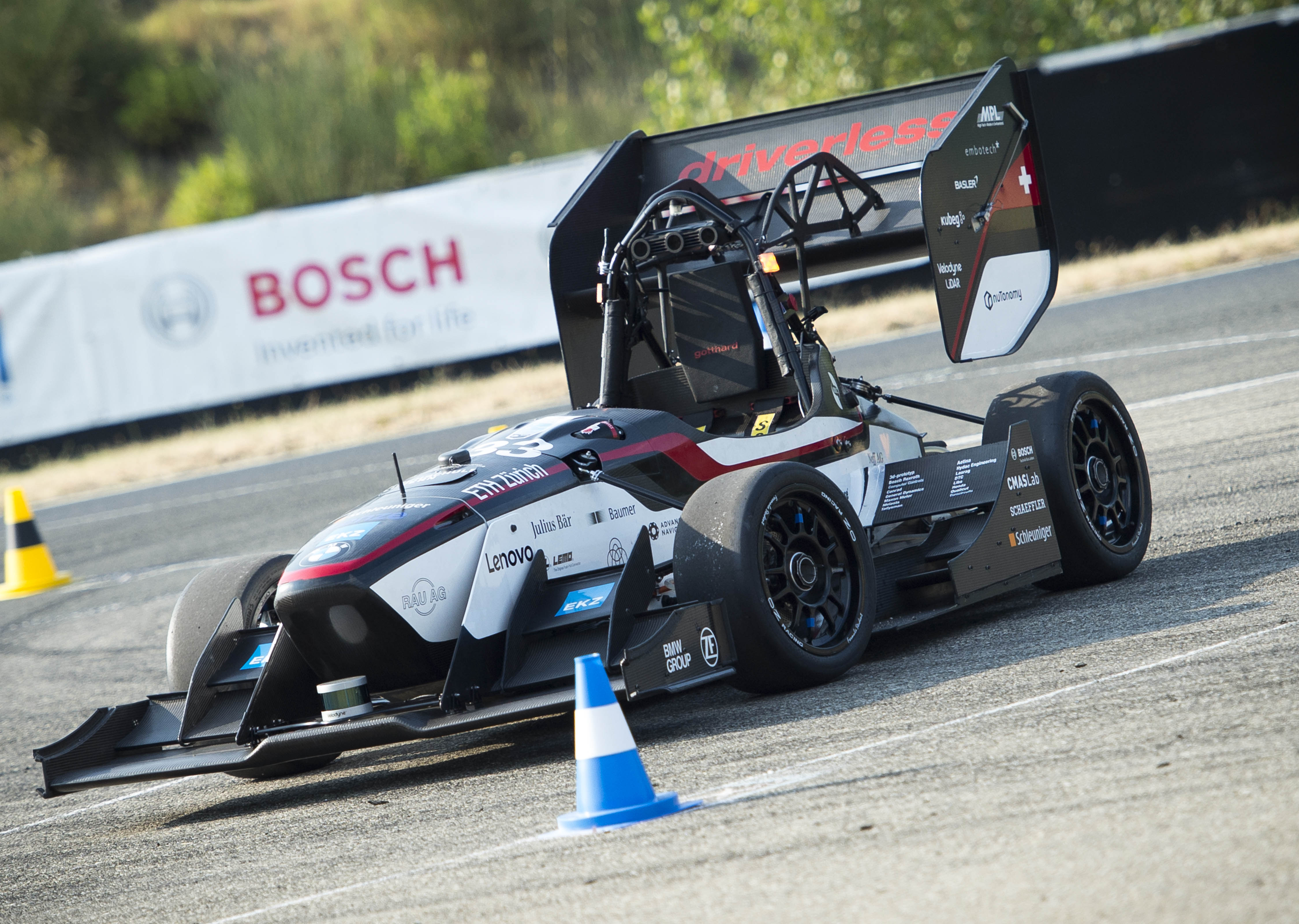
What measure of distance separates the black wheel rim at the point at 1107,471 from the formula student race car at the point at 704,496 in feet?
0.04

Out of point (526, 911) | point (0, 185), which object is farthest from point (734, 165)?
point (0, 185)

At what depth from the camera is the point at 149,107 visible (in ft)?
116

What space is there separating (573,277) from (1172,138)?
1368 centimetres

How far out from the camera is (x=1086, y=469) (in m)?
6.33

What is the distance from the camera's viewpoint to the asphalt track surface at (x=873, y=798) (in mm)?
3193

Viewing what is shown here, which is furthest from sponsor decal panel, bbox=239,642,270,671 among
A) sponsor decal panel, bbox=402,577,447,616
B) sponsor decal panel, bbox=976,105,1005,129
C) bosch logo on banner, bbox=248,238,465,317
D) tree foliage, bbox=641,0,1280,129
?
tree foliage, bbox=641,0,1280,129

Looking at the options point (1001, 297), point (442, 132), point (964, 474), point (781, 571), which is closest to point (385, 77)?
point (442, 132)

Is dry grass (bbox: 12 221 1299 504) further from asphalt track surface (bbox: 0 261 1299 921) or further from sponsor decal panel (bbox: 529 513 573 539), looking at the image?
sponsor decal panel (bbox: 529 513 573 539)

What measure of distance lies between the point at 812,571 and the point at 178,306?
51.2 ft

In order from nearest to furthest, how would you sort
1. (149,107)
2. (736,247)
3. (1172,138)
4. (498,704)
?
(498,704) < (736,247) < (1172,138) < (149,107)

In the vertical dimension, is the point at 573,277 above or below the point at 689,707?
above

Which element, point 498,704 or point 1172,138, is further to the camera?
point 1172,138

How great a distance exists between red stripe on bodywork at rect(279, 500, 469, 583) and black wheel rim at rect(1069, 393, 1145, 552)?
277 centimetres

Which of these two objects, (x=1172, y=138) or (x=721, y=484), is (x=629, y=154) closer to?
(x=721, y=484)
